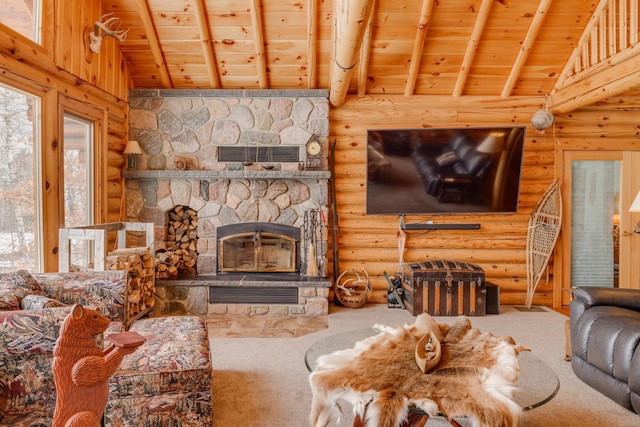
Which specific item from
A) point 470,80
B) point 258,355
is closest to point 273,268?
point 258,355

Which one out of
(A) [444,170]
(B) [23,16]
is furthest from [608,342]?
(B) [23,16]

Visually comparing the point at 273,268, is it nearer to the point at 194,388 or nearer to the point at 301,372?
the point at 301,372

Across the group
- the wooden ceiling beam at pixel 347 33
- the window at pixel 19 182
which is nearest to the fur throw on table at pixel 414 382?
the wooden ceiling beam at pixel 347 33

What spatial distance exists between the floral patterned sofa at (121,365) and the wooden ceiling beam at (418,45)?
3344 millimetres

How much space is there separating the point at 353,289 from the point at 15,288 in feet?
11.6

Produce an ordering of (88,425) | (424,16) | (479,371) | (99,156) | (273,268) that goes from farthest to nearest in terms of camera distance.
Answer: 1. (273,268)
2. (99,156)
3. (424,16)
4. (479,371)
5. (88,425)

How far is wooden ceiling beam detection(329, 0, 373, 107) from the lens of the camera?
2.73 metres

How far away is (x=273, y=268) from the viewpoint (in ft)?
15.9

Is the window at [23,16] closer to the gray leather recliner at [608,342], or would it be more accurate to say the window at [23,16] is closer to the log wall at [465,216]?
the log wall at [465,216]

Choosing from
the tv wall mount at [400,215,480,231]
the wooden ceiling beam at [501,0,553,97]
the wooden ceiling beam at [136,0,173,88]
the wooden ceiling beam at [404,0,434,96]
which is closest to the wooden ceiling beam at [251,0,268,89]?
the wooden ceiling beam at [136,0,173,88]

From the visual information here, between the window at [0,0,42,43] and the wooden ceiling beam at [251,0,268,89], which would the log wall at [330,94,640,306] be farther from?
the window at [0,0,42,43]

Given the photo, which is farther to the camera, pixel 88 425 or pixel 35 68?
pixel 35 68

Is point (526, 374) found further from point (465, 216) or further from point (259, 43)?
point (259, 43)

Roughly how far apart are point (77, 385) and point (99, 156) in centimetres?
352
